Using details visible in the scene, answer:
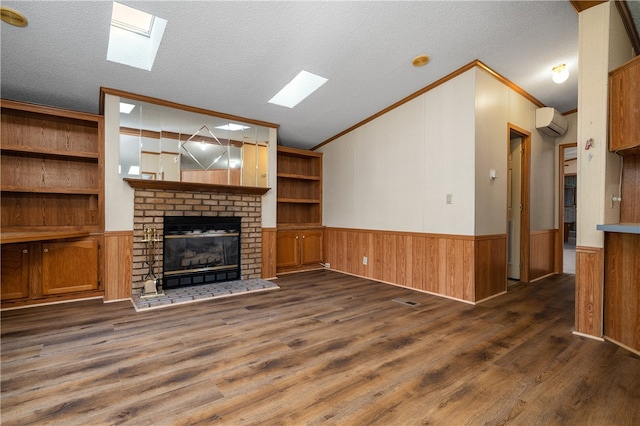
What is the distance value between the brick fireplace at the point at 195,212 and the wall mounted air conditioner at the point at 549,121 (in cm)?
465

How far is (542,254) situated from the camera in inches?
196

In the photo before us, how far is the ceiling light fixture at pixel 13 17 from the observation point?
233 cm

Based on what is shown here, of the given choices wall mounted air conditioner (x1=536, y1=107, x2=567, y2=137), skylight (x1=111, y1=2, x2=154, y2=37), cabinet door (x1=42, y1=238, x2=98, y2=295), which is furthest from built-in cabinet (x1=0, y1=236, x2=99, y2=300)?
wall mounted air conditioner (x1=536, y1=107, x2=567, y2=137)

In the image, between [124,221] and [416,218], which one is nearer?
[124,221]

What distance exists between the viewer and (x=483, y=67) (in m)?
3.57

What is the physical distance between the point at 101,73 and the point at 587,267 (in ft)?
17.2

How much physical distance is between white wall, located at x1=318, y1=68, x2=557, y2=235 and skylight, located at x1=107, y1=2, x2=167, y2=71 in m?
3.20

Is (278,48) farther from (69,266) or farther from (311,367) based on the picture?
(69,266)

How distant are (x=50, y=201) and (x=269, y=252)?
295 cm

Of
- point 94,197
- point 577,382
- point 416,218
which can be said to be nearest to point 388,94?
point 416,218

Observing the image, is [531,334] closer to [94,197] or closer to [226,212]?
[226,212]

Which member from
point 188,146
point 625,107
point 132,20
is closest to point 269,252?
point 188,146

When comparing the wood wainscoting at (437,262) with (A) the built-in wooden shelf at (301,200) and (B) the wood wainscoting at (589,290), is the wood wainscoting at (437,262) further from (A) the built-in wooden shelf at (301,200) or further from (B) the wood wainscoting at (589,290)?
(A) the built-in wooden shelf at (301,200)

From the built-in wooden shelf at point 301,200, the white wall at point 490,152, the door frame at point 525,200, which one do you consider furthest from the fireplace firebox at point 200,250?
the door frame at point 525,200
